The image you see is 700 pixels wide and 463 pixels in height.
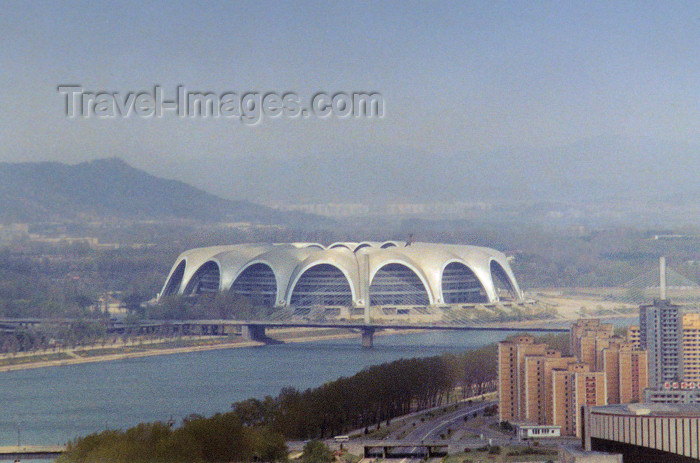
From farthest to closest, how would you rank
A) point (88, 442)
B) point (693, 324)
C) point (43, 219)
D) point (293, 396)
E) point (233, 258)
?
point (43, 219)
point (233, 258)
point (693, 324)
point (293, 396)
point (88, 442)

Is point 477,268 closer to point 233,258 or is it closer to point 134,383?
point 233,258

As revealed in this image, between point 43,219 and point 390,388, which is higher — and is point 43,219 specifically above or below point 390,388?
above

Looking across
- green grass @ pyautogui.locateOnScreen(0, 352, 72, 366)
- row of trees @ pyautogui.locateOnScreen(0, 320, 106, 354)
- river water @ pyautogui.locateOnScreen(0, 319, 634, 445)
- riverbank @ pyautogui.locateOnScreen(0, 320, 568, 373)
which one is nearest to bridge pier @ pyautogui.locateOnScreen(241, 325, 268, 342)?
riverbank @ pyautogui.locateOnScreen(0, 320, 568, 373)

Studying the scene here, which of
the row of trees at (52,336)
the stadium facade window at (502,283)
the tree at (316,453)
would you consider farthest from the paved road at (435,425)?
the stadium facade window at (502,283)

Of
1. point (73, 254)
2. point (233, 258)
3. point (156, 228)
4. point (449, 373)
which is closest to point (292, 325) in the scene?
point (233, 258)

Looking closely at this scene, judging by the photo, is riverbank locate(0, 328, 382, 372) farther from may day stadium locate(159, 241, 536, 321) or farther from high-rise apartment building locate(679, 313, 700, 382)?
high-rise apartment building locate(679, 313, 700, 382)

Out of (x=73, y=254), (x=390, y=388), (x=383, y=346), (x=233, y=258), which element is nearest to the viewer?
(x=390, y=388)

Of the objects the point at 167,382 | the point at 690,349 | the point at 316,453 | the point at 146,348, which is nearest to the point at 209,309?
the point at 146,348
